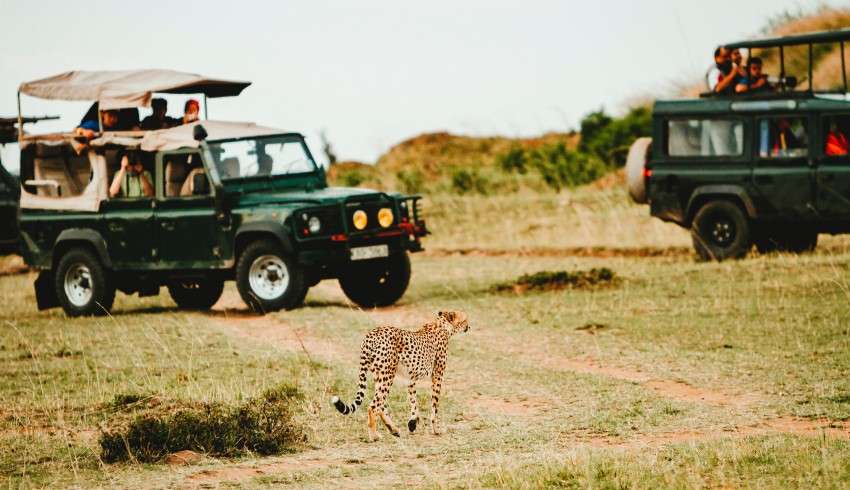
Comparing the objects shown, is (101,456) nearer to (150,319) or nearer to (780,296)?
(150,319)

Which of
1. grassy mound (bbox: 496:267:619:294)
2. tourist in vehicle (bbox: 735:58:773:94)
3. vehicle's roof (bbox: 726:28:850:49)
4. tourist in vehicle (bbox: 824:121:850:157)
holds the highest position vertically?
vehicle's roof (bbox: 726:28:850:49)

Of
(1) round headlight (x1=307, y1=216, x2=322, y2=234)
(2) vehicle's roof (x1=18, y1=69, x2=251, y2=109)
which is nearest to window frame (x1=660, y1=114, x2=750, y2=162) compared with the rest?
(2) vehicle's roof (x1=18, y1=69, x2=251, y2=109)

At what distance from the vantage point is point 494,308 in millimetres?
16562

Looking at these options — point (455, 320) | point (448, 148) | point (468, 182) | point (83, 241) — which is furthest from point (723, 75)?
point (448, 148)

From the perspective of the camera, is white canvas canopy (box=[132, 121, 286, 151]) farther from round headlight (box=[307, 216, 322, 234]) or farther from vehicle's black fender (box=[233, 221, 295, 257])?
round headlight (box=[307, 216, 322, 234])

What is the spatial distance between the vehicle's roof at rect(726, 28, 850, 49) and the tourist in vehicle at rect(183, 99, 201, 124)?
7.39 m

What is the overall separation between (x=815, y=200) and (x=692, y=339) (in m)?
6.29

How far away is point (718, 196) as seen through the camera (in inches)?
792

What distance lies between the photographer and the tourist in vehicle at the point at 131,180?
17.4 metres

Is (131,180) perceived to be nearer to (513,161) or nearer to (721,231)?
(721,231)

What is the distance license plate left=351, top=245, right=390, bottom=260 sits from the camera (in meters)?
16.0

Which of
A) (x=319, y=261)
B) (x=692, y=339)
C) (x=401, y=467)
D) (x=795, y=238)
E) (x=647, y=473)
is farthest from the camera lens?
(x=795, y=238)

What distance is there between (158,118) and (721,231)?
775cm

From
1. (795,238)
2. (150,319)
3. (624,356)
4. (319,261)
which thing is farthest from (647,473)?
(795,238)
